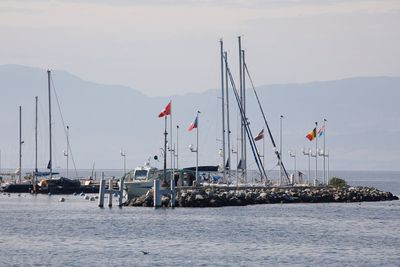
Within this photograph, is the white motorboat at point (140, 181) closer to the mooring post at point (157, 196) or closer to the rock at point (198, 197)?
the rock at point (198, 197)

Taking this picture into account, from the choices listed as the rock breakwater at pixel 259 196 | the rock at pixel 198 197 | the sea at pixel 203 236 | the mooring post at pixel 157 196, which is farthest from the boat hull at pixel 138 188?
the mooring post at pixel 157 196

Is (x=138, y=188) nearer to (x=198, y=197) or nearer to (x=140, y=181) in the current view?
(x=140, y=181)

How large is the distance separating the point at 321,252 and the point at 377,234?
10662mm

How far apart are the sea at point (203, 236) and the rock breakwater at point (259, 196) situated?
1.62m

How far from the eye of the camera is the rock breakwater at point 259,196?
84.3 m

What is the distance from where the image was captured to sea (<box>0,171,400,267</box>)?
51656 millimetres

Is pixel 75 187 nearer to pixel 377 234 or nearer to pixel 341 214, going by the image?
pixel 341 214

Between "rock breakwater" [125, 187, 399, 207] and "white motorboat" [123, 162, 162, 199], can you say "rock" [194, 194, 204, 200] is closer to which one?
"rock breakwater" [125, 187, 399, 207]

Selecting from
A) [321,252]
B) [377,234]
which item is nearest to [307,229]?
[377,234]

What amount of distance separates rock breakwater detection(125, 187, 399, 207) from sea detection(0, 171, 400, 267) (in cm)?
162


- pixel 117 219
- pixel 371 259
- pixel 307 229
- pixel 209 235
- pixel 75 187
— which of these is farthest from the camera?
pixel 75 187

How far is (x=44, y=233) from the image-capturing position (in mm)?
63938

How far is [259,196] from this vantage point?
295 ft

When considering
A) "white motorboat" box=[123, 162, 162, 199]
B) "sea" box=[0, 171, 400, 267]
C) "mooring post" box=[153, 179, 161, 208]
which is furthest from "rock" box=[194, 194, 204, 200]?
"white motorboat" box=[123, 162, 162, 199]
